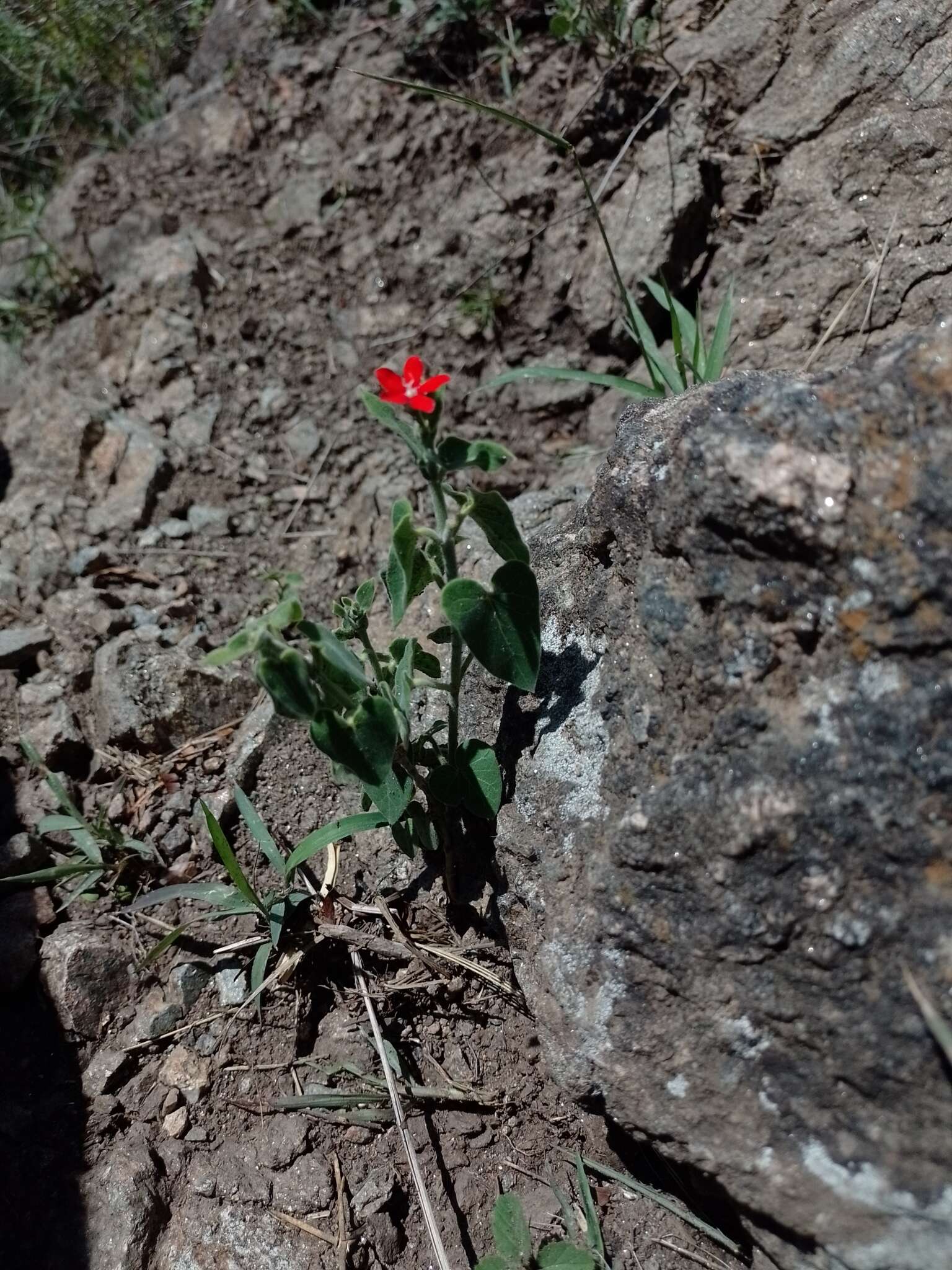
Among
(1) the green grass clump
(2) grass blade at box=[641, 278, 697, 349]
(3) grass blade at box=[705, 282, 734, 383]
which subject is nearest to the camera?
(3) grass blade at box=[705, 282, 734, 383]

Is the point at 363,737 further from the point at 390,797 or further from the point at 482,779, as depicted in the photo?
the point at 482,779

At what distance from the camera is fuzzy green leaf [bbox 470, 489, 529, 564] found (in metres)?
1.65

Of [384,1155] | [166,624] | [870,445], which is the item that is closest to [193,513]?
[166,624]

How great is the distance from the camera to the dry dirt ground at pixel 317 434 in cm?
188

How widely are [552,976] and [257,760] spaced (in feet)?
3.43

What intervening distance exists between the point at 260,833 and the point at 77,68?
12.8 feet

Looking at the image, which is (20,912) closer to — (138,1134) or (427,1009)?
(138,1134)

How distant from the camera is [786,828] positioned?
141cm

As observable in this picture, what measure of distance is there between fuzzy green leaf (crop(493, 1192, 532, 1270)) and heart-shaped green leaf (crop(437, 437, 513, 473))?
4.31ft

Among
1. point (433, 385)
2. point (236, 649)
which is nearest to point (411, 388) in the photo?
point (433, 385)

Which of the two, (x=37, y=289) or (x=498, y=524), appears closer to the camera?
(x=498, y=524)

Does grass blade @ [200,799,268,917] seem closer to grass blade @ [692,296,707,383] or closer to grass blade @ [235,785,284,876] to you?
grass blade @ [235,785,284,876]

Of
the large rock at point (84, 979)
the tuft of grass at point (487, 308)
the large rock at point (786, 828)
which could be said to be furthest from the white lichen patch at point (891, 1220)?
the tuft of grass at point (487, 308)

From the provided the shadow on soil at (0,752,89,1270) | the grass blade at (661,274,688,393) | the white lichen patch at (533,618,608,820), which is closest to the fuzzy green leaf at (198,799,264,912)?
the shadow on soil at (0,752,89,1270)
